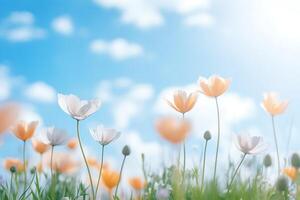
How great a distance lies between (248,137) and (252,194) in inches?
14.3

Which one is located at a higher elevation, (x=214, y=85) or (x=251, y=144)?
(x=214, y=85)

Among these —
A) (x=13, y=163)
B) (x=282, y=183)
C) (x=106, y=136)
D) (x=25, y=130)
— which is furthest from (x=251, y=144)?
(x=13, y=163)

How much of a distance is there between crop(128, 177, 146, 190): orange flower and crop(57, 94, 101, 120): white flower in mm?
919

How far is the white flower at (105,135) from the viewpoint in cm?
233

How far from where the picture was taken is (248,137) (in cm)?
243

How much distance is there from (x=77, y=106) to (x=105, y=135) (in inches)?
7.7

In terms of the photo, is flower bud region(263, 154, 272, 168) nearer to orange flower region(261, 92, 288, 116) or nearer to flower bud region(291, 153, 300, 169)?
orange flower region(261, 92, 288, 116)

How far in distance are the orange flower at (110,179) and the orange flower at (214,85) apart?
0.66 m

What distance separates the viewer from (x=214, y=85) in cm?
261

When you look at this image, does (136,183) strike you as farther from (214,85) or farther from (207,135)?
(214,85)

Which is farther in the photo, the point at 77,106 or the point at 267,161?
the point at 267,161

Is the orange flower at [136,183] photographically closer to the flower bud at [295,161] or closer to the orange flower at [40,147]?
the orange flower at [40,147]

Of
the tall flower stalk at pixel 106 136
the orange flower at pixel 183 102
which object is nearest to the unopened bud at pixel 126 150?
the tall flower stalk at pixel 106 136

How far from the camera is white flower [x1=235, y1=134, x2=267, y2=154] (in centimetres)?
240
